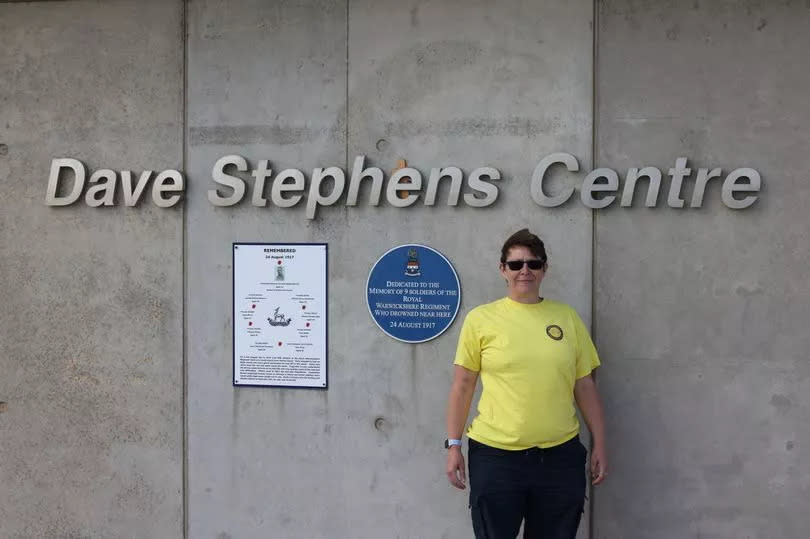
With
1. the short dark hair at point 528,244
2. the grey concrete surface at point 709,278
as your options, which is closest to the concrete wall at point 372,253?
the grey concrete surface at point 709,278

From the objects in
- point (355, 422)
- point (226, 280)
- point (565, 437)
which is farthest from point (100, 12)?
point (565, 437)

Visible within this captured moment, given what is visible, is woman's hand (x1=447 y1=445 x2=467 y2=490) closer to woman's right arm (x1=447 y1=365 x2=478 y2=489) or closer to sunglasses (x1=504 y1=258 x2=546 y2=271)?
woman's right arm (x1=447 y1=365 x2=478 y2=489)

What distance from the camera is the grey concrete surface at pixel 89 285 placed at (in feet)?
15.9

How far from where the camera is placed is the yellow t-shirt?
3.70 metres

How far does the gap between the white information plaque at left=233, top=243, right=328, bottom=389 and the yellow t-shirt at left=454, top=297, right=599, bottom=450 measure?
3.59 feet

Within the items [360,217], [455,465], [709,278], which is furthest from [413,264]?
[709,278]

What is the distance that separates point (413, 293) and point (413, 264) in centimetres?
15

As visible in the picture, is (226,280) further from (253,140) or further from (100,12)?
(100,12)

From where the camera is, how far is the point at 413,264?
457 cm

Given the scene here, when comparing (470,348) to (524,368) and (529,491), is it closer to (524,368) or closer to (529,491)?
(524,368)

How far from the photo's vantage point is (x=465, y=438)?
15.0 feet

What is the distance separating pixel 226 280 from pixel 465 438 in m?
1.58

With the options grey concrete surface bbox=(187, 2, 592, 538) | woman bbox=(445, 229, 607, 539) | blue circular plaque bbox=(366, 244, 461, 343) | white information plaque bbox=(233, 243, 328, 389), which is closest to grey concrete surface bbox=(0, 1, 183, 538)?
grey concrete surface bbox=(187, 2, 592, 538)

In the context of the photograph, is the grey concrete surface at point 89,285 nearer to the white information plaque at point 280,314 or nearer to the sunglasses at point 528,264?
the white information plaque at point 280,314
